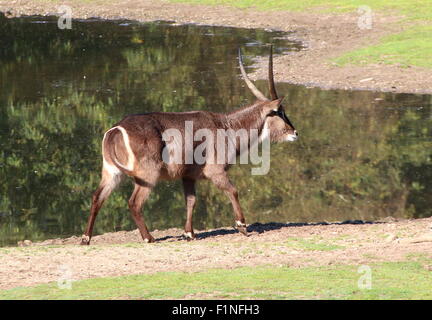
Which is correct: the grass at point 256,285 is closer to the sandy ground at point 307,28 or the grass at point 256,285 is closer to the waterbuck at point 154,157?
the waterbuck at point 154,157

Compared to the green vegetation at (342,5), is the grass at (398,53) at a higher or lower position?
lower

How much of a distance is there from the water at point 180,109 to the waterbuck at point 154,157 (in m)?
2.10

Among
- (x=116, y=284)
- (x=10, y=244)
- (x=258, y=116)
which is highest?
(x=258, y=116)

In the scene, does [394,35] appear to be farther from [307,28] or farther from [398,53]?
[307,28]

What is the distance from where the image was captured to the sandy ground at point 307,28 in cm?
2505

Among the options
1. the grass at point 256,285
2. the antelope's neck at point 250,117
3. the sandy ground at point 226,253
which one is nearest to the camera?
the grass at point 256,285

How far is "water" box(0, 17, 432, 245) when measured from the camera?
1540 centimetres

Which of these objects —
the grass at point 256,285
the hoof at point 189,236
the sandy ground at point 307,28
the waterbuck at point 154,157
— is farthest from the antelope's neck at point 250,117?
the sandy ground at point 307,28

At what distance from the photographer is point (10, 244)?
44.7 feet

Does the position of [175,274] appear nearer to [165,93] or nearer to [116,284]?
[116,284]
